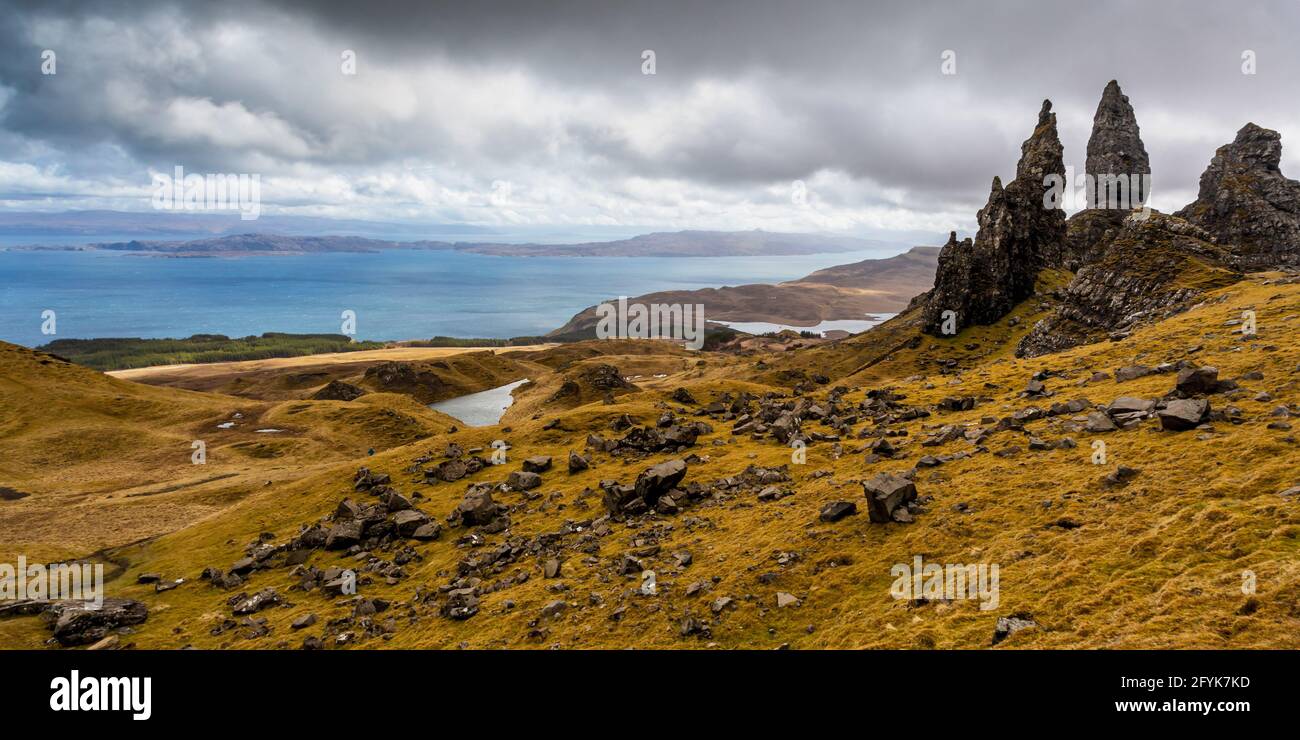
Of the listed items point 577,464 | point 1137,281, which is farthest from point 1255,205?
point 577,464

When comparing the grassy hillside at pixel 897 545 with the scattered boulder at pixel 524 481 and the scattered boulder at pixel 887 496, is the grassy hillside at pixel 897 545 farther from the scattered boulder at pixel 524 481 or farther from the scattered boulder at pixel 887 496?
the scattered boulder at pixel 524 481

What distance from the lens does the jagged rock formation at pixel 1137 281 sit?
7850 centimetres

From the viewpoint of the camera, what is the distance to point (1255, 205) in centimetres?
11525

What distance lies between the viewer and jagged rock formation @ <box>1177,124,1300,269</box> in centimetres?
11031

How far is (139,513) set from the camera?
2798 inches

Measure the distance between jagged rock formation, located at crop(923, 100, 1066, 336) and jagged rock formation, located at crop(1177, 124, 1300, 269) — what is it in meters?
31.4

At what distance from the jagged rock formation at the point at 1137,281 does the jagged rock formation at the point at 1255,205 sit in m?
30.0

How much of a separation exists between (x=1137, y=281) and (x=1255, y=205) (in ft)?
203
